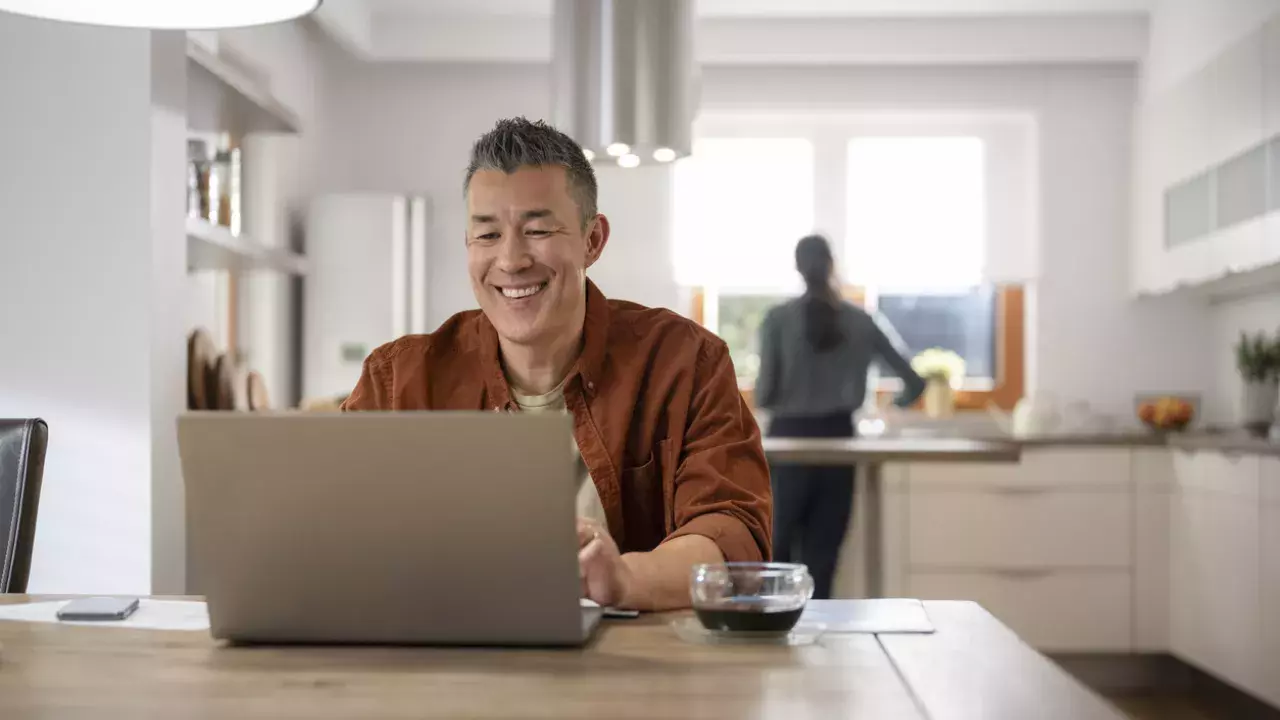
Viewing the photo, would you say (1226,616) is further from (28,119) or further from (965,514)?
(28,119)

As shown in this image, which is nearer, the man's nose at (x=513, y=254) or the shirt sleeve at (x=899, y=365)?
the man's nose at (x=513, y=254)

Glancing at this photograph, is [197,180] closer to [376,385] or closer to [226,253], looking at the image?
[226,253]

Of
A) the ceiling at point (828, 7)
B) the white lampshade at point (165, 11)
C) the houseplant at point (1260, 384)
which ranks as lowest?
the houseplant at point (1260, 384)

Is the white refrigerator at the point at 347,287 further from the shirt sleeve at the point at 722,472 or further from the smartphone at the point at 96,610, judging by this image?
the smartphone at the point at 96,610

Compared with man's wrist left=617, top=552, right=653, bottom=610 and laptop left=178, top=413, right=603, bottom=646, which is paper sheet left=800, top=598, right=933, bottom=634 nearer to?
man's wrist left=617, top=552, right=653, bottom=610

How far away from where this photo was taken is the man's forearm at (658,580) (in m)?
1.45

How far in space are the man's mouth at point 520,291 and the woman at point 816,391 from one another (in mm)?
2421

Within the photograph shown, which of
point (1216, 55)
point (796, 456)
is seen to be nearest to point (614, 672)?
point (796, 456)

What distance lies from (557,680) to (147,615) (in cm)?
57

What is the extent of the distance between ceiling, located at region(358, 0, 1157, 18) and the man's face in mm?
3856

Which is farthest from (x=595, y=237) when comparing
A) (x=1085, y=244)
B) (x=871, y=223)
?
(x=1085, y=244)

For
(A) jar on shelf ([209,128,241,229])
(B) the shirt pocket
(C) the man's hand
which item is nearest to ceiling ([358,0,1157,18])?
(A) jar on shelf ([209,128,241,229])

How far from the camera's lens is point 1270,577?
396 cm

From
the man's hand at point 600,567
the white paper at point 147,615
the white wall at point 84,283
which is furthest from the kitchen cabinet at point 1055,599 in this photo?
the white paper at point 147,615
